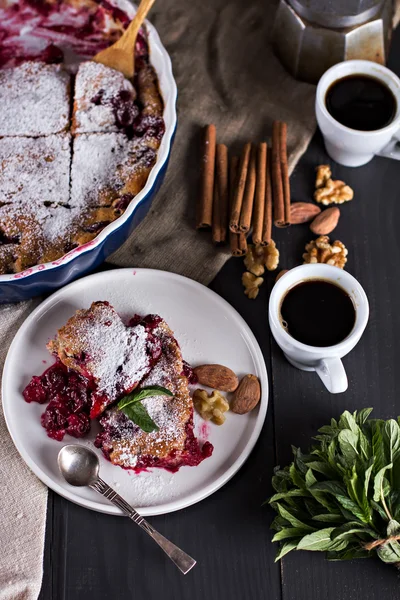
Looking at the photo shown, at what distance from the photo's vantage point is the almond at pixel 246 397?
6.21ft

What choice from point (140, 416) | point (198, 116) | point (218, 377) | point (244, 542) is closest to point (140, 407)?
point (140, 416)

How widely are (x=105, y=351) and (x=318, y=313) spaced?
56 centimetres

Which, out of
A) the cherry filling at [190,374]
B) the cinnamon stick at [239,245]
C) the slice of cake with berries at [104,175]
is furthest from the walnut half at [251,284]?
the slice of cake with berries at [104,175]

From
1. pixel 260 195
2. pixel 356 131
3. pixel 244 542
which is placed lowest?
pixel 244 542

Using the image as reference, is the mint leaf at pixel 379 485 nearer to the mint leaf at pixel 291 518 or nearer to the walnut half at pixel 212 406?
the mint leaf at pixel 291 518

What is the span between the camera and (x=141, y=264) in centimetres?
211

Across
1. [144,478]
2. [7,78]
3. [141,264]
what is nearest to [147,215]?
[141,264]

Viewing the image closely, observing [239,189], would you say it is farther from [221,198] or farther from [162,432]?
[162,432]

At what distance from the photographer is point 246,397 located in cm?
189

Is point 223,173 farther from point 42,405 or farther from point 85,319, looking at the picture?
point 42,405

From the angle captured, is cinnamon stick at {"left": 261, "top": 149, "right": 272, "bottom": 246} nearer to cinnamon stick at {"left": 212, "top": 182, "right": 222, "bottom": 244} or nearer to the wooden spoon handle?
cinnamon stick at {"left": 212, "top": 182, "right": 222, "bottom": 244}

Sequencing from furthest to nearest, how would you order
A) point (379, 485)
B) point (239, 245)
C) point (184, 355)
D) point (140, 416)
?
point (239, 245) < point (184, 355) < point (140, 416) < point (379, 485)

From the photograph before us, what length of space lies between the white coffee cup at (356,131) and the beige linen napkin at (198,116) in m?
0.15

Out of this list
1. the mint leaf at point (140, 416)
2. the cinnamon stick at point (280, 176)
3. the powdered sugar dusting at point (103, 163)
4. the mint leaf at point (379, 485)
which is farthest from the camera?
the cinnamon stick at point (280, 176)
